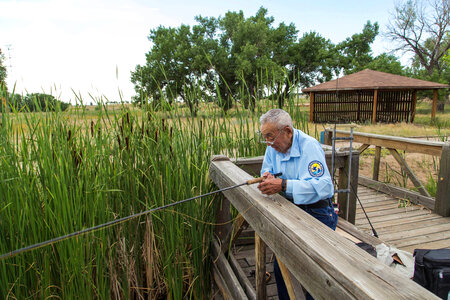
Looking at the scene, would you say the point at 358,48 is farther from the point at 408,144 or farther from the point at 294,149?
the point at 294,149

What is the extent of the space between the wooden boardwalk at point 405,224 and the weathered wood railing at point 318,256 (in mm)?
2451

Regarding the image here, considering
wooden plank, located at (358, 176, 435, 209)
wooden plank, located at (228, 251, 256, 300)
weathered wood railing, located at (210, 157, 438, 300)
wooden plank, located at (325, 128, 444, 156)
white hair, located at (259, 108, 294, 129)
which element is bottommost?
wooden plank, located at (358, 176, 435, 209)

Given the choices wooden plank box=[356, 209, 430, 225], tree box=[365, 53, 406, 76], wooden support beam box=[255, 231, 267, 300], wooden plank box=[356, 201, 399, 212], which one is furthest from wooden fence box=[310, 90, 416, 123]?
wooden support beam box=[255, 231, 267, 300]

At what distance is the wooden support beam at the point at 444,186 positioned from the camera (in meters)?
3.92

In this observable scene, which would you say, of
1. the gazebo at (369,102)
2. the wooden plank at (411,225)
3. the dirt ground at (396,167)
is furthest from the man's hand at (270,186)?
the gazebo at (369,102)

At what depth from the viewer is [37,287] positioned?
6.37ft

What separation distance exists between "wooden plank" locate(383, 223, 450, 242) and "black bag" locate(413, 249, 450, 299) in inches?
Answer: 67.8

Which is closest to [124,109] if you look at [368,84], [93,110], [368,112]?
[93,110]

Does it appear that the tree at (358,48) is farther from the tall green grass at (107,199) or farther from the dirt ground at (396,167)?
the tall green grass at (107,199)

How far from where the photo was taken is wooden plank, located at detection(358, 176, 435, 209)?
441cm

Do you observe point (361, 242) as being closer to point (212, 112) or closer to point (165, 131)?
point (212, 112)

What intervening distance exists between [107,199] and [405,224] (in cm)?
366

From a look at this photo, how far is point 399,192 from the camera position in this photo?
4.91m

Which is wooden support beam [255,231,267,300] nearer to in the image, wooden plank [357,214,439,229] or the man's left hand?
the man's left hand
